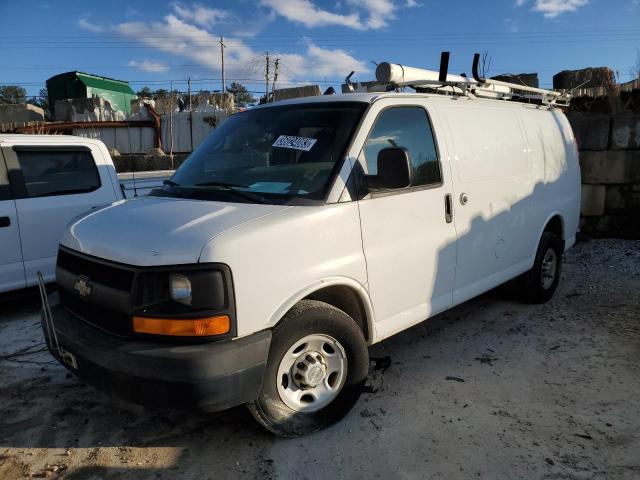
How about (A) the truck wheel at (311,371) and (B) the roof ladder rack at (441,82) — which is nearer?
(A) the truck wheel at (311,371)

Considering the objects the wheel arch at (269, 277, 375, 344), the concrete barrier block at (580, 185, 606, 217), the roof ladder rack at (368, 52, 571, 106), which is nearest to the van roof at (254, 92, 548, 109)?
the roof ladder rack at (368, 52, 571, 106)

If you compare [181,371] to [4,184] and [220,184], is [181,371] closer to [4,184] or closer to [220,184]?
[220,184]

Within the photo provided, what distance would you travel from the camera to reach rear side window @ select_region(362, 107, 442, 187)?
3314 mm

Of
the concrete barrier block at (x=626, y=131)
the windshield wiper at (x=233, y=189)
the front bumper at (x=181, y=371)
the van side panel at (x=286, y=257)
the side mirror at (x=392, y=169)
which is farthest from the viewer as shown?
the concrete barrier block at (x=626, y=131)

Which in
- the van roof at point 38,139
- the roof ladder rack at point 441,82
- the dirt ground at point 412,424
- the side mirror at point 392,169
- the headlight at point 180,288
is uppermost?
the roof ladder rack at point 441,82

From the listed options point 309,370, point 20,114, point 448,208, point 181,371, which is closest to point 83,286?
point 181,371

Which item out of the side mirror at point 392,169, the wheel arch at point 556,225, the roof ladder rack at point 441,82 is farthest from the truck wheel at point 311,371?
the wheel arch at point 556,225

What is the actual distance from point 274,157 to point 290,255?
90 cm

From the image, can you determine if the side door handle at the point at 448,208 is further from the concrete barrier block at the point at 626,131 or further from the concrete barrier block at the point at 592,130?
the concrete barrier block at the point at 626,131

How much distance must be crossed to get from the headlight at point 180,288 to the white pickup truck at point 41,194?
312 centimetres

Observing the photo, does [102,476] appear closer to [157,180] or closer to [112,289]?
[112,289]

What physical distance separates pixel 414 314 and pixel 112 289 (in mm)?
2006

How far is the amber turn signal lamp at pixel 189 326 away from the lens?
2.49 m

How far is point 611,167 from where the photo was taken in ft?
24.7
